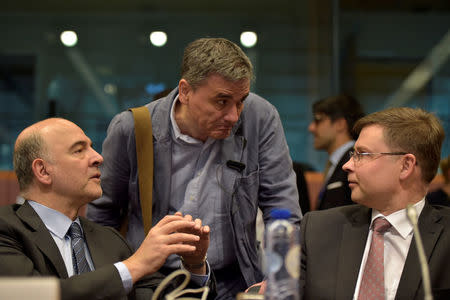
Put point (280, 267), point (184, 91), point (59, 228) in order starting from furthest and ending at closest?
1. point (184, 91)
2. point (59, 228)
3. point (280, 267)

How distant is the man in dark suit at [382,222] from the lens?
207 cm

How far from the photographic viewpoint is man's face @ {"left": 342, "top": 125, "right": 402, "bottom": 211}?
2.18 meters

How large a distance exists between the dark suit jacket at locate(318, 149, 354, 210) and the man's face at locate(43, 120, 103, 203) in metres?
1.62

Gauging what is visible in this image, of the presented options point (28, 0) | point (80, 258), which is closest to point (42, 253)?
point (80, 258)

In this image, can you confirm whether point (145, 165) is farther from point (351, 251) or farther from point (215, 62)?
point (351, 251)

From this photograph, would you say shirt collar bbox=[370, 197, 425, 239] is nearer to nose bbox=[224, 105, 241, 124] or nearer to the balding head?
nose bbox=[224, 105, 241, 124]

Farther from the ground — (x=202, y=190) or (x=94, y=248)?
(x=202, y=190)

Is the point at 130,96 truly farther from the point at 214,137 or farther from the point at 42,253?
the point at 42,253

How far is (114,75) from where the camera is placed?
6.31m

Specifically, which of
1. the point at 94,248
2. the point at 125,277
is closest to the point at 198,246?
the point at 125,277

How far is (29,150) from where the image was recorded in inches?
87.7

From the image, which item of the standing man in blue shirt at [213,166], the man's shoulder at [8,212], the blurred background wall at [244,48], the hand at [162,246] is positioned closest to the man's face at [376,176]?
the standing man in blue shirt at [213,166]

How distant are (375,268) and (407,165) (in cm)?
39

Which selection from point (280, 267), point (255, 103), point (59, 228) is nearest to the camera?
point (280, 267)
